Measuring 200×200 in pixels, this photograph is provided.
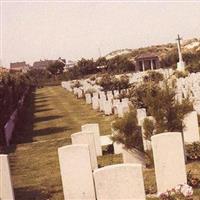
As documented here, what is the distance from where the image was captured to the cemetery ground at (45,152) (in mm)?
11000

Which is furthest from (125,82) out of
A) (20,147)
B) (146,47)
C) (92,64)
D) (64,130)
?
(146,47)

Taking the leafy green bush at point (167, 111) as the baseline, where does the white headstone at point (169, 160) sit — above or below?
below

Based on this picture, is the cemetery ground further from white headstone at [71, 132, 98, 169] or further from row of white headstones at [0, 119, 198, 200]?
white headstone at [71, 132, 98, 169]

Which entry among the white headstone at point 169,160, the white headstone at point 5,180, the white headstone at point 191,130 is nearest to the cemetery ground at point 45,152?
the white headstone at point 169,160

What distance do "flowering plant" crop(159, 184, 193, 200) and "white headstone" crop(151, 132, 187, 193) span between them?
1053mm

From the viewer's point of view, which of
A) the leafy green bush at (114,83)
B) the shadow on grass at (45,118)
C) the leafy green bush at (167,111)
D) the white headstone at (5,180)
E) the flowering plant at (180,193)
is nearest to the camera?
the flowering plant at (180,193)

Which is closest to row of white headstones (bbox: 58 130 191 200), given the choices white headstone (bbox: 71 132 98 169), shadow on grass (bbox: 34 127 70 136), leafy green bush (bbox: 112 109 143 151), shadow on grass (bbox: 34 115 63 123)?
white headstone (bbox: 71 132 98 169)

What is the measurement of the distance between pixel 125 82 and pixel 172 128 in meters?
22.5

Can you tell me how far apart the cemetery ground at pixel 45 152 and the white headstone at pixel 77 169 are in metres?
1.11

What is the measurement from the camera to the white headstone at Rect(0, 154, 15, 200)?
8.48m

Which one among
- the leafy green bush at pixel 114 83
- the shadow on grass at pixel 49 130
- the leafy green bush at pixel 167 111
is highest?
the leafy green bush at pixel 114 83

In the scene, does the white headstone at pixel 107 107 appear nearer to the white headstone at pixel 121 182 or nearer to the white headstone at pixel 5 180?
the white headstone at pixel 5 180

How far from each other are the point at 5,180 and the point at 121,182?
7.28 ft

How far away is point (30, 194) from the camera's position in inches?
427
